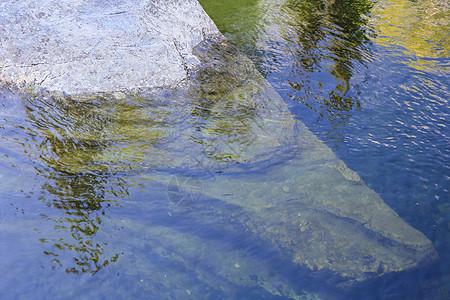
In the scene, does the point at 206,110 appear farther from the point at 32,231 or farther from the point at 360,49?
the point at 360,49

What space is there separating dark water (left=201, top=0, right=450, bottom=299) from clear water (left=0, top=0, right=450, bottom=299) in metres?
0.02

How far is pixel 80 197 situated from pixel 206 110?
179cm

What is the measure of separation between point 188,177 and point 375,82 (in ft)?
10.0

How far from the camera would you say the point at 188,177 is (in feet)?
10.3

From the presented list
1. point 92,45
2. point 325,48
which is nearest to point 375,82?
point 325,48

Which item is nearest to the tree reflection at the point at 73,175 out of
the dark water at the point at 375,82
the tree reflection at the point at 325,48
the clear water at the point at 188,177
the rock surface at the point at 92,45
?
the clear water at the point at 188,177

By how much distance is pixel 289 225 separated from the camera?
2.75 meters

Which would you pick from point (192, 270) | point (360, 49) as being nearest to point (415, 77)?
point (360, 49)

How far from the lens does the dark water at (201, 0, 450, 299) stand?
3123 millimetres

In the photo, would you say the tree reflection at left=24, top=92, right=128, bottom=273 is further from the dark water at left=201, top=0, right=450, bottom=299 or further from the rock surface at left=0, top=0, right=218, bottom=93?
the dark water at left=201, top=0, right=450, bottom=299

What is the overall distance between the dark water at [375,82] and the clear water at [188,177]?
20 millimetres

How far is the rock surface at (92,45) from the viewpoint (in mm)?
4059

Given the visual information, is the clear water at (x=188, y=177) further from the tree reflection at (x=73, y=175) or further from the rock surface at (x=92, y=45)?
the rock surface at (x=92, y=45)

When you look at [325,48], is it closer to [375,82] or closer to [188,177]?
[375,82]
